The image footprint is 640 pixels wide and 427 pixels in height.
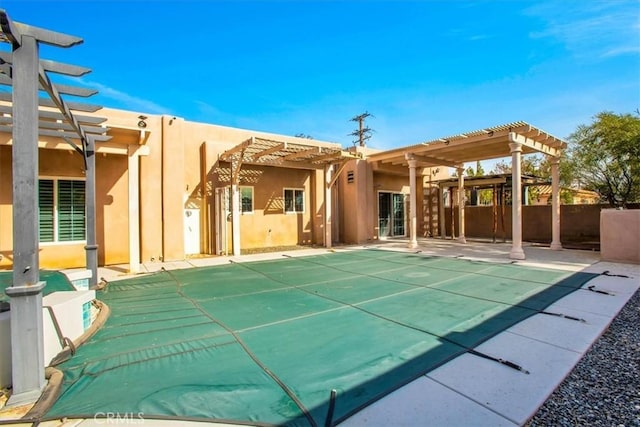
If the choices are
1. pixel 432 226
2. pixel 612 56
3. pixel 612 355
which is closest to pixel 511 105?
pixel 612 56

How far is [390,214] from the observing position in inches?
589

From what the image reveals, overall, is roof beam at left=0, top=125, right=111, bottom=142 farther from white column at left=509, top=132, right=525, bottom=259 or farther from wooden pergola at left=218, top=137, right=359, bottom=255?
white column at left=509, top=132, right=525, bottom=259

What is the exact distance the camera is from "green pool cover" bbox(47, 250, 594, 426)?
2.22 metres

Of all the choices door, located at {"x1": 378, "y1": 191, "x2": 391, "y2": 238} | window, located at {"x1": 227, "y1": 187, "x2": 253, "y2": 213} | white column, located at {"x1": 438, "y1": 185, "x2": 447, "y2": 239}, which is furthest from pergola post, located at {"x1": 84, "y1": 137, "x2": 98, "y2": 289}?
white column, located at {"x1": 438, "y1": 185, "x2": 447, "y2": 239}

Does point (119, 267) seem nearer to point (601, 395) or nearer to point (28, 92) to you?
point (28, 92)

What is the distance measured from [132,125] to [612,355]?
9.03 meters

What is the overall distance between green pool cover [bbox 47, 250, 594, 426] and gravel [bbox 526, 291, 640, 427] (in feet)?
2.65

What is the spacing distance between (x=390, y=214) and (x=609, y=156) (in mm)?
8308

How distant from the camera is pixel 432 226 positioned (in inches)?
642

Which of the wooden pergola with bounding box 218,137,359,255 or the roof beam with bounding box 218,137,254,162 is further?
the wooden pergola with bounding box 218,137,359,255

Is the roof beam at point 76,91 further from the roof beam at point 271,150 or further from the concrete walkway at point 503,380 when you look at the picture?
the roof beam at point 271,150

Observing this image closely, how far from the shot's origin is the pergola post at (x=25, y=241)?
228 centimetres

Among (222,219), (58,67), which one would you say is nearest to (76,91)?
(58,67)

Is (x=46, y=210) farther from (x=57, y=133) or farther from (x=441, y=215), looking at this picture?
(x=441, y=215)
